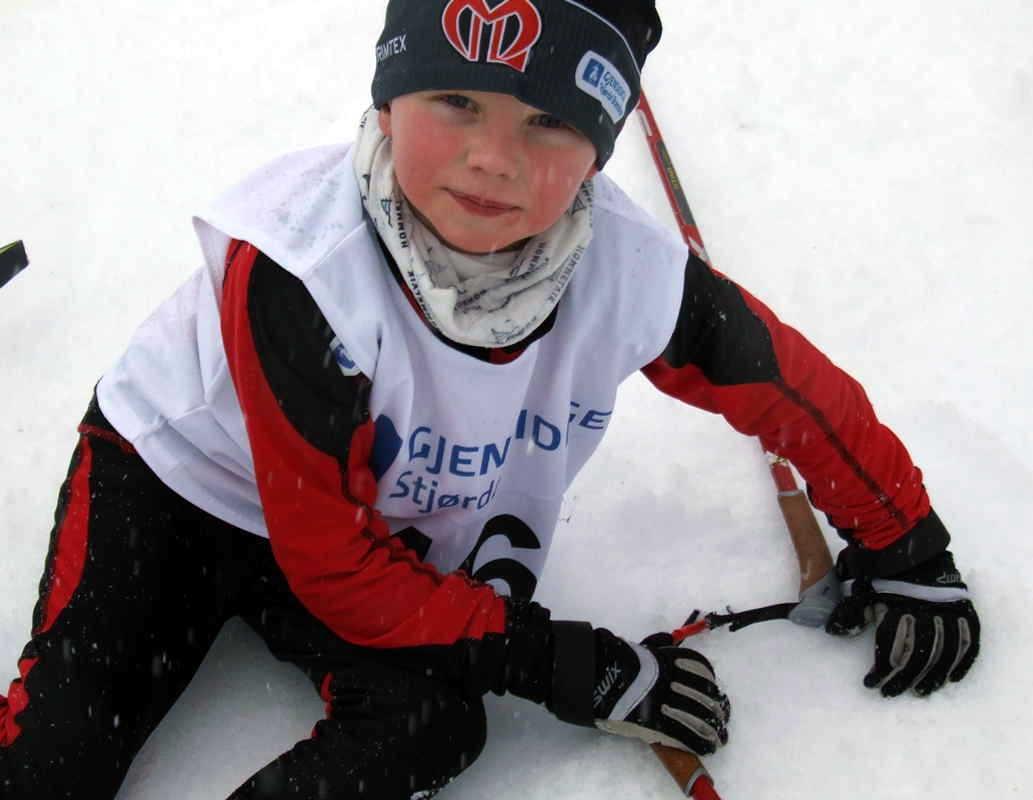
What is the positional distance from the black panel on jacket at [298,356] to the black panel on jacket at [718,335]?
50 cm

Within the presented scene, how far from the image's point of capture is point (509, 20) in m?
1.24

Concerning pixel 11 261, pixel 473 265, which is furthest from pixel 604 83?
pixel 11 261

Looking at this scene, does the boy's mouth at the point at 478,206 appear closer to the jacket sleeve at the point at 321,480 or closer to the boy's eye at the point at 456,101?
the boy's eye at the point at 456,101

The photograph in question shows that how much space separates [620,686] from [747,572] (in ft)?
1.60

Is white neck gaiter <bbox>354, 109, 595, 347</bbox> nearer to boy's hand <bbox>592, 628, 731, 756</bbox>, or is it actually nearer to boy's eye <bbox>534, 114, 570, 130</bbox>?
boy's eye <bbox>534, 114, 570, 130</bbox>

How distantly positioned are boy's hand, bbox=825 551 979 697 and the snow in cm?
4

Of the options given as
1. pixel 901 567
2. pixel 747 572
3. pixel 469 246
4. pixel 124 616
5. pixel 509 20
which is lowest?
pixel 124 616

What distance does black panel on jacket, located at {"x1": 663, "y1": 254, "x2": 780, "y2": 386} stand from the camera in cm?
162

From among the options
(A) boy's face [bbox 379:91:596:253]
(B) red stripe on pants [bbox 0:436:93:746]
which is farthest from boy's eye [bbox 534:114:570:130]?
(B) red stripe on pants [bbox 0:436:93:746]

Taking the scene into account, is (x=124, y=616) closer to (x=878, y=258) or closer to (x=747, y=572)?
(x=747, y=572)

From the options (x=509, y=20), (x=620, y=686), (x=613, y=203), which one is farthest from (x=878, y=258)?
(x=509, y=20)

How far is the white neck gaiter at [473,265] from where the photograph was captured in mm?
1365

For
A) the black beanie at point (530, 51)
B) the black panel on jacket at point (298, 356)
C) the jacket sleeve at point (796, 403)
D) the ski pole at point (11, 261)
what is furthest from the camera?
the ski pole at point (11, 261)

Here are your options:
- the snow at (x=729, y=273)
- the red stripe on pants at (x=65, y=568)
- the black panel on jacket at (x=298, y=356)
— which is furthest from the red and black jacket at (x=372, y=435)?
the red stripe on pants at (x=65, y=568)
